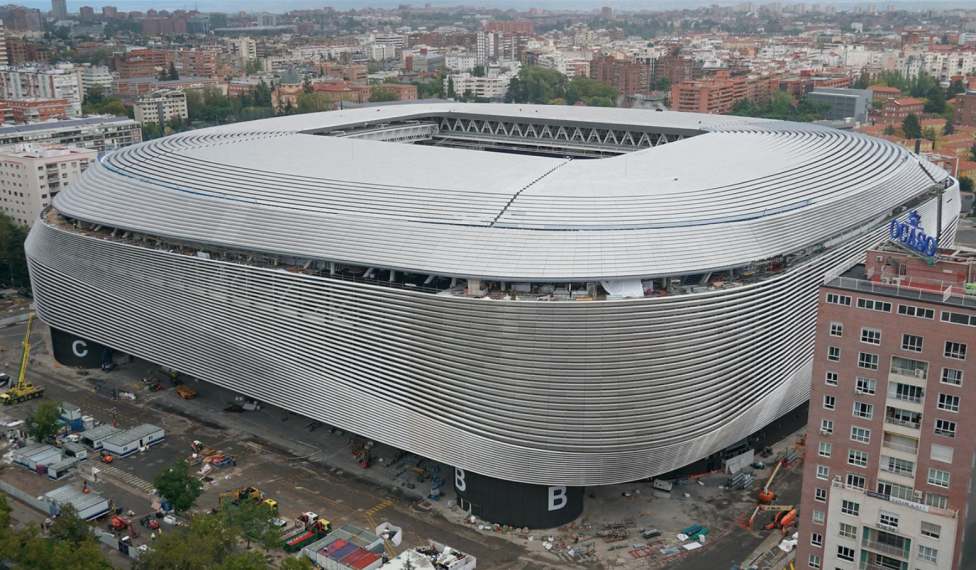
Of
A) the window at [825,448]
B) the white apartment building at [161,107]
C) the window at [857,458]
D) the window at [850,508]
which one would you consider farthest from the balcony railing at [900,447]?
the white apartment building at [161,107]

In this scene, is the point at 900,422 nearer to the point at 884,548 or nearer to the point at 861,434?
the point at 861,434

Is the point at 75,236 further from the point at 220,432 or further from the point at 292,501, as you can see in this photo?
the point at 292,501

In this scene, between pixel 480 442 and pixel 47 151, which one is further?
pixel 47 151

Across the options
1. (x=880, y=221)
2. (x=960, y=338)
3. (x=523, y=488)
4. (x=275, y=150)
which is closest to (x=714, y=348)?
(x=523, y=488)

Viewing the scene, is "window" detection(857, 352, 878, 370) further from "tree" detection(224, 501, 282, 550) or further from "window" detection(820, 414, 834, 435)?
"tree" detection(224, 501, 282, 550)

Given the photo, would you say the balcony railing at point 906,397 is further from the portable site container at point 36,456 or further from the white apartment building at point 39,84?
the white apartment building at point 39,84

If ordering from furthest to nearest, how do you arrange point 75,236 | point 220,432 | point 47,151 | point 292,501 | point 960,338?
point 47,151 → point 75,236 → point 220,432 → point 292,501 → point 960,338
